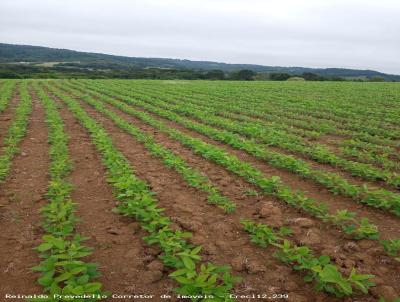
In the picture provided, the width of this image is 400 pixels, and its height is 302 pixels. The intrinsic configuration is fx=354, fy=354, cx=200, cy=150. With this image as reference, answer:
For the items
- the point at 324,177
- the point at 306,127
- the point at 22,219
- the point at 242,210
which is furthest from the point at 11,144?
the point at 306,127

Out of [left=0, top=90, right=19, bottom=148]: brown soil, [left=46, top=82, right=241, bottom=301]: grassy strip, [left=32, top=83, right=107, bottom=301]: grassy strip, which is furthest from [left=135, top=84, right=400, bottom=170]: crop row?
[left=0, top=90, right=19, bottom=148]: brown soil

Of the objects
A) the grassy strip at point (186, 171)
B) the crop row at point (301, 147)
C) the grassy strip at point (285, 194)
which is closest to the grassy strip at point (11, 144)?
the grassy strip at point (186, 171)

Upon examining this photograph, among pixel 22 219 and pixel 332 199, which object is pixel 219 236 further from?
pixel 22 219

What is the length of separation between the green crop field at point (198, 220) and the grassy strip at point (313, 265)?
0.05 feet

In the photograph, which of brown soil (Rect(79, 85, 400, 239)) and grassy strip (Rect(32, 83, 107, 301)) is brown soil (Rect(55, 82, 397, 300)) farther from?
grassy strip (Rect(32, 83, 107, 301))

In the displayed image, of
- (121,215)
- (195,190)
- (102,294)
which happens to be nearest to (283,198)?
(195,190)

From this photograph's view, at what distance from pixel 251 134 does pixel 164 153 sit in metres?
3.41

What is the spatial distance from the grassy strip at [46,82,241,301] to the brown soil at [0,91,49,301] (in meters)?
1.22

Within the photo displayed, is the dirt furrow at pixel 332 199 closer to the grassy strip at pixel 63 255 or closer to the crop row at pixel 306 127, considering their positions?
the crop row at pixel 306 127

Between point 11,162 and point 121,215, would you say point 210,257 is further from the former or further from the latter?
point 11,162

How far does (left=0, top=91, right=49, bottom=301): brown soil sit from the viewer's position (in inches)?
143

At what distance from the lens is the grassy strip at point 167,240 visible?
10.5 ft

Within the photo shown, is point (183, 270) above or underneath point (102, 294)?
above

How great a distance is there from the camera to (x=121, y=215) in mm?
5129
